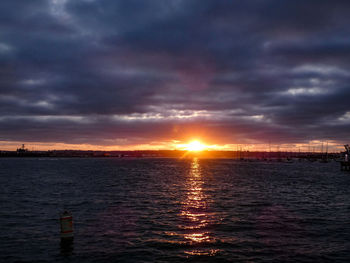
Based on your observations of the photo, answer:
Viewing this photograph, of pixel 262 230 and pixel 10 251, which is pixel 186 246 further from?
pixel 10 251

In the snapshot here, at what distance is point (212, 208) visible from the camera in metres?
40.3

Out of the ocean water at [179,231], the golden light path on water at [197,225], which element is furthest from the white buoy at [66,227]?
the golden light path on water at [197,225]

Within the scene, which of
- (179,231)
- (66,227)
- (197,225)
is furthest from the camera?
(197,225)

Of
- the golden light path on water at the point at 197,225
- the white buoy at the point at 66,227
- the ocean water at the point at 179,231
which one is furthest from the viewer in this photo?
the white buoy at the point at 66,227

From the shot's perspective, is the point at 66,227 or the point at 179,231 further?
the point at 179,231

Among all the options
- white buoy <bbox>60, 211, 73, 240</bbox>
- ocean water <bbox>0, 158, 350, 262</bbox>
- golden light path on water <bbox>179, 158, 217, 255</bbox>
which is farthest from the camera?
white buoy <bbox>60, 211, 73, 240</bbox>

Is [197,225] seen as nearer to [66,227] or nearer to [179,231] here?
[179,231]

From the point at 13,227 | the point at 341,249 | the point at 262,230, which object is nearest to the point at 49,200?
the point at 13,227

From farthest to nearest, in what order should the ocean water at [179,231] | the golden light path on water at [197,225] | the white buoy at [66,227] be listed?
the white buoy at [66,227], the golden light path on water at [197,225], the ocean water at [179,231]

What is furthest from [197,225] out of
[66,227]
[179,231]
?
[66,227]

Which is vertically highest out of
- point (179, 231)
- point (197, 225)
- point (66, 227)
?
point (66, 227)

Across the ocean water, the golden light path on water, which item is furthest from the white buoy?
the golden light path on water

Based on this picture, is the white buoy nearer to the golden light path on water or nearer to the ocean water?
the ocean water

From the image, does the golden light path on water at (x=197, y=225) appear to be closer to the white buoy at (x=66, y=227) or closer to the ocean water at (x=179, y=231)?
the ocean water at (x=179, y=231)
